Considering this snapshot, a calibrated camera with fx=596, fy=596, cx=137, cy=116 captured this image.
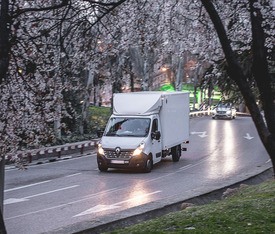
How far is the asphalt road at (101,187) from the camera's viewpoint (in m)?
12.8

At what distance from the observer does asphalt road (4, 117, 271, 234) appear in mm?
12766

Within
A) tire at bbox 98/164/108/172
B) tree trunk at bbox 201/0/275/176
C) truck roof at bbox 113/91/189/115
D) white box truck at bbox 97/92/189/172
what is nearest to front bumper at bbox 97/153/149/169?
white box truck at bbox 97/92/189/172

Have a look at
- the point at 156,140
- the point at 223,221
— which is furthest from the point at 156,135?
the point at 223,221

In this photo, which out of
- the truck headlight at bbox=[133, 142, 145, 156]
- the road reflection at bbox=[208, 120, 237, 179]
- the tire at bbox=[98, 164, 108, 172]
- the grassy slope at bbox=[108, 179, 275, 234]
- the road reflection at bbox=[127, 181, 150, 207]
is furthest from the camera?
the road reflection at bbox=[208, 120, 237, 179]

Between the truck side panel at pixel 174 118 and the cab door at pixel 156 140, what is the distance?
45 cm

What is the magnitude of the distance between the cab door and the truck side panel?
0.45 meters

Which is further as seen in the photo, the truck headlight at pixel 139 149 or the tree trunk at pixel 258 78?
the truck headlight at pixel 139 149

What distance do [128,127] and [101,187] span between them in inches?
193

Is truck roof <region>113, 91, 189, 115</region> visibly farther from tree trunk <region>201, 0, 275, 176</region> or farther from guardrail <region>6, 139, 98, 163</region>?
tree trunk <region>201, 0, 275, 176</region>

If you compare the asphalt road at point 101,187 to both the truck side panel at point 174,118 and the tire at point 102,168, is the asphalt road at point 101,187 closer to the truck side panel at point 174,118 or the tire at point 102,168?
A: the tire at point 102,168

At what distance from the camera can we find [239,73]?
22.7 feet

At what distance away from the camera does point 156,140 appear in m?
23.3

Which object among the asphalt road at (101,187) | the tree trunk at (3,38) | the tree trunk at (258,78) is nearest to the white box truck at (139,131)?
the asphalt road at (101,187)

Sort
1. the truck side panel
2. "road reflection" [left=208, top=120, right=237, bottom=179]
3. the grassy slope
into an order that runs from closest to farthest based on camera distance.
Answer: the grassy slope < "road reflection" [left=208, top=120, right=237, bottom=179] < the truck side panel
